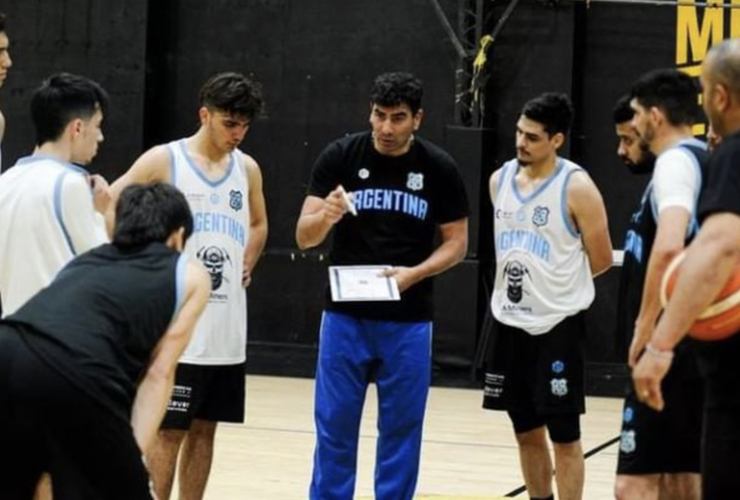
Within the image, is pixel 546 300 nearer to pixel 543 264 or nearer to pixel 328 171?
pixel 543 264

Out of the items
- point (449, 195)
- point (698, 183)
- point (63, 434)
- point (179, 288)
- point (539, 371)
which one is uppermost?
point (698, 183)

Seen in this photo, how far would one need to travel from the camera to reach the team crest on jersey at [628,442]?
567 cm

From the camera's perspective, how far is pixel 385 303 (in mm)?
6984

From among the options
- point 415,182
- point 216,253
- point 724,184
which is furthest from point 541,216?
point 724,184

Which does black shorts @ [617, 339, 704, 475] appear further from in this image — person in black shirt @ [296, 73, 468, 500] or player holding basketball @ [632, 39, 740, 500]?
person in black shirt @ [296, 73, 468, 500]

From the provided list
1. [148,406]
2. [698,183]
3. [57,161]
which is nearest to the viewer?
[148,406]

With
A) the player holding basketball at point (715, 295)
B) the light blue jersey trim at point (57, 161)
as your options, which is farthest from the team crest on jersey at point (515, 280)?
the player holding basketball at point (715, 295)

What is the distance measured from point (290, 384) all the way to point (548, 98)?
6419 millimetres

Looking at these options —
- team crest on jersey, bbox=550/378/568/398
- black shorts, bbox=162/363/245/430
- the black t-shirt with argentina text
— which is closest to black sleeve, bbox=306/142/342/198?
the black t-shirt with argentina text

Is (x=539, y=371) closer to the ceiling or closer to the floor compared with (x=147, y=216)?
closer to the floor

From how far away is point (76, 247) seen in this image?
5.39 metres

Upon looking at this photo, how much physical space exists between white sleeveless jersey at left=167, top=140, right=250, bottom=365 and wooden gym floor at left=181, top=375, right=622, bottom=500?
130cm

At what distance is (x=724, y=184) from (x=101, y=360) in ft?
5.98

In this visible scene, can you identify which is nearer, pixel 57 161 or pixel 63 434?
pixel 63 434
